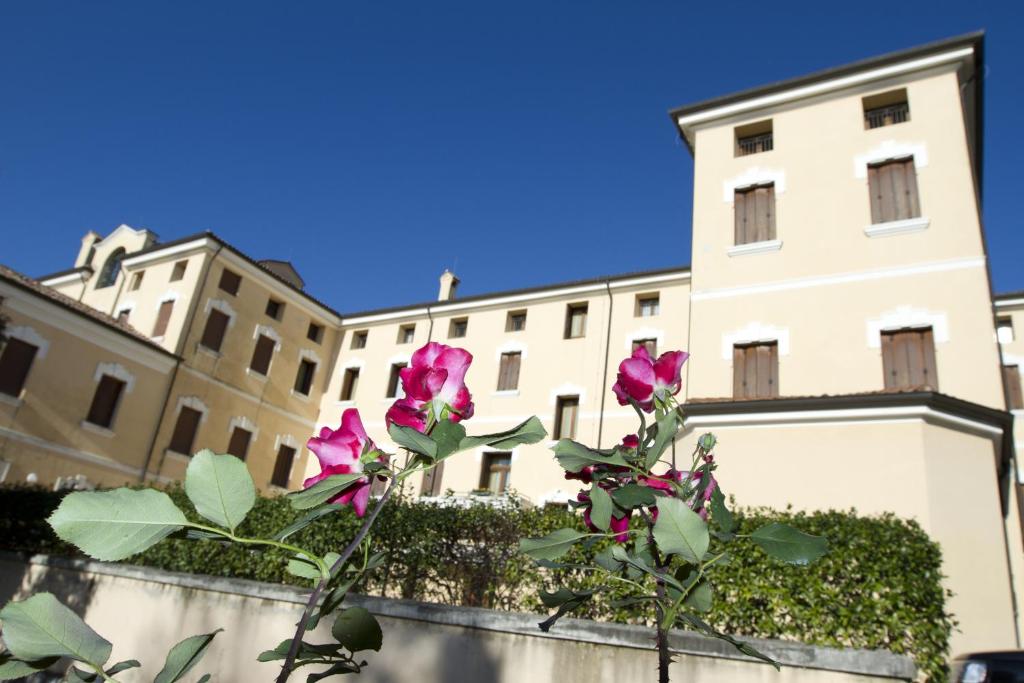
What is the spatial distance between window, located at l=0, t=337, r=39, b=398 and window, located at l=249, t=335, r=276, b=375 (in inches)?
310

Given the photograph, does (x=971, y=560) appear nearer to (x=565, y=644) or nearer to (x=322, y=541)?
(x=565, y=644)

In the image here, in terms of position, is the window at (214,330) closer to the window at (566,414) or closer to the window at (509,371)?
the window at (509,371)

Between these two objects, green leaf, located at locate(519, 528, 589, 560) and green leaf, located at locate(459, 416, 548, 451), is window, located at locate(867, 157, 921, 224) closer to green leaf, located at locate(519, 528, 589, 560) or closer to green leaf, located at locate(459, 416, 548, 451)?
green leaf, located at locate(519, 528, 589, 560)

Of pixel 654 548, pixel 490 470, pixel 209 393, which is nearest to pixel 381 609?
pixel 654 548

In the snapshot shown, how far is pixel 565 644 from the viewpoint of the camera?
461cm

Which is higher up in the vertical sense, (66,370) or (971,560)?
(66,370)

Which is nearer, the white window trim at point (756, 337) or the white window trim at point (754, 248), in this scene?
the white window trim at point (756, 337)

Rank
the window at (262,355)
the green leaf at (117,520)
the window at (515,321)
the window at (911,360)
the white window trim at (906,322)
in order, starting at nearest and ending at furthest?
the green leaf at (117,520), the window at (911,360), the white window trim at (906,322), the window at (515,321), the window at (262,355)

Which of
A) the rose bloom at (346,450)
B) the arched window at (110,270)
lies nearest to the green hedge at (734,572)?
the rose bloom at (346,450)

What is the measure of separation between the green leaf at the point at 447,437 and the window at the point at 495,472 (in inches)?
879

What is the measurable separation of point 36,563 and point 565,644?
811cm

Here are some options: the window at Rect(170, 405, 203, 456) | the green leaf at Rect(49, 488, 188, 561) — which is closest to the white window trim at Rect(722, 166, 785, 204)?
the green leaf at Rect(49, 488, 188, 561)

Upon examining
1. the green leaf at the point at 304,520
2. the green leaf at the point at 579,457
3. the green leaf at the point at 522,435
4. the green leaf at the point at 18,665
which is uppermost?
the green leaf at the point at 579,457

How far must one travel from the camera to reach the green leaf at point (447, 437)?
3.38 feet
